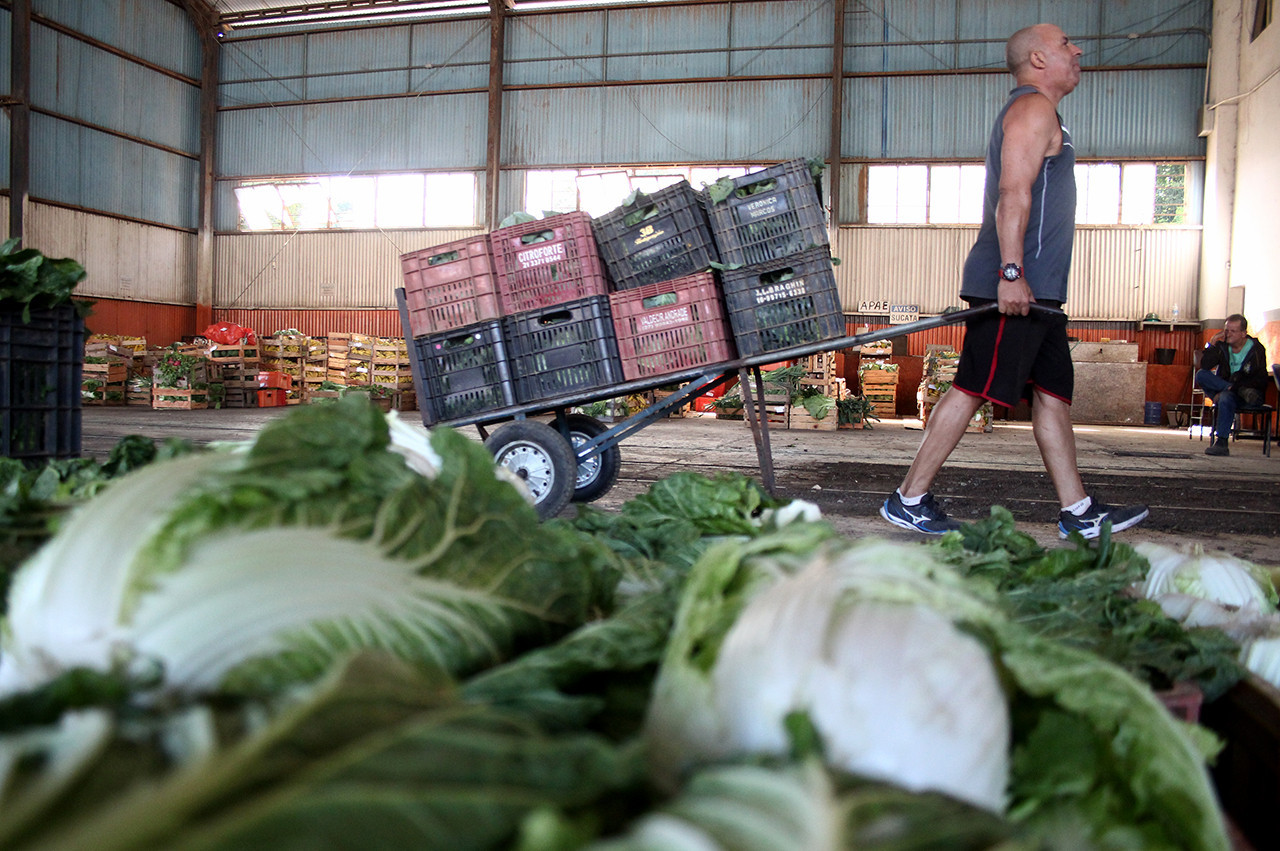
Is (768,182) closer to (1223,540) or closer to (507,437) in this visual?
(507,437)

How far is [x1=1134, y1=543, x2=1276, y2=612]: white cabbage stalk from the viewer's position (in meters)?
2.04

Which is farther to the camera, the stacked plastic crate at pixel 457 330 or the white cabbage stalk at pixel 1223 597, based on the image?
the stacked plastic crate at pixel 457 330

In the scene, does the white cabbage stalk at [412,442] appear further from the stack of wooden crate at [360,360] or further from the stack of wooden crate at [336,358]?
the stack of wooden crate at [336,358]

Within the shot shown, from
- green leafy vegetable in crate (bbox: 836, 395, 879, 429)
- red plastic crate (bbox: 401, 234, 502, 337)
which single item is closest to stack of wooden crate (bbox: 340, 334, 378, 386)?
green leafy vegetable in crate (bbox: 836, 395, 879, 429)

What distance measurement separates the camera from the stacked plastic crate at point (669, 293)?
4.67m

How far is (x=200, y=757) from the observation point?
1.77ft

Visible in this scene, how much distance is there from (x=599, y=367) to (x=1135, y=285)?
1694 centimetres

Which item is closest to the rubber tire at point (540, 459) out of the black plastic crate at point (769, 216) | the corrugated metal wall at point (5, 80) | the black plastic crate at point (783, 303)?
the black plastic crate at point (783, 303)

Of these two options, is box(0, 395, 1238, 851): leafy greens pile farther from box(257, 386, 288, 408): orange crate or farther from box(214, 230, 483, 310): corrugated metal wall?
box(214, 230, 483, 310): corrugated metal wall

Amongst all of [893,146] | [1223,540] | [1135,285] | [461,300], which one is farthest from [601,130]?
[1223,540]

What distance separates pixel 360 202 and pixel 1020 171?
18.9 meters

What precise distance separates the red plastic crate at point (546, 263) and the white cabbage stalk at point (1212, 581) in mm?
3255

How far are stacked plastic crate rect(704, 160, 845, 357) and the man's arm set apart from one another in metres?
0.96

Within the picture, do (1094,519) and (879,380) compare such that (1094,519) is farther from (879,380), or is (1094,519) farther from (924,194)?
(924,194)
